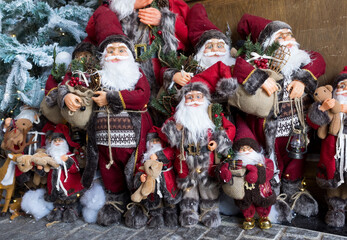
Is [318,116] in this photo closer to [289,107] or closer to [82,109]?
[289,107]

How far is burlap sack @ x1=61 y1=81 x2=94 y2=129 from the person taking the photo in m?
2.21

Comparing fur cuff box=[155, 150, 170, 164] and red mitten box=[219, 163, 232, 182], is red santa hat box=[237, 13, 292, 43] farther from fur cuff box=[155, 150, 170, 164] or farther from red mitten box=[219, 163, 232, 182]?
fur cuff box=[155, 150, 170, 164]

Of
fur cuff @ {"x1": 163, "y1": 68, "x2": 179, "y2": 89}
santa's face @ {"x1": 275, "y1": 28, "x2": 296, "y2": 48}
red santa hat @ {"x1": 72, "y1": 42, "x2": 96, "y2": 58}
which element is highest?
red santa hat @ {"x1": 72, "y1": 42, "x2": 96, "y2": 58}

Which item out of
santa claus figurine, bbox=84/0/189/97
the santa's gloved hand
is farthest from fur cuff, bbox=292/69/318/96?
santa claus figurine, bbox=84/0/189/97

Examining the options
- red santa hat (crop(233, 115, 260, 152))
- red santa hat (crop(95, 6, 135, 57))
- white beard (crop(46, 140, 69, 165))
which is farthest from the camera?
white beard (crop(46, 140, 69, 165))

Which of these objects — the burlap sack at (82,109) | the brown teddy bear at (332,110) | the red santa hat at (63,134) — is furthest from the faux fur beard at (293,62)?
the red santa hat at (63,134)

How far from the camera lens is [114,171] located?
2.40m

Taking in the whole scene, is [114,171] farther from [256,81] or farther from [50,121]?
[256,81]

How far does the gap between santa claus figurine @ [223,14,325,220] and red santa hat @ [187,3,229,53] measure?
1.13 ft

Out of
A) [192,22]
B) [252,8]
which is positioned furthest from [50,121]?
[252,8]

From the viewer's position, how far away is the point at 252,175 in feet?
6.37

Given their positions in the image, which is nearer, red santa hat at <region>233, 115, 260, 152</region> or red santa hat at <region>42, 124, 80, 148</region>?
red santa hat at <region>233, 115, 260, 152</region>

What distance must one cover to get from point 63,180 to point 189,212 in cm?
100

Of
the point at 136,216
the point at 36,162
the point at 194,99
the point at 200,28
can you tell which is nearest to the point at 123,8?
the point at 200,28
